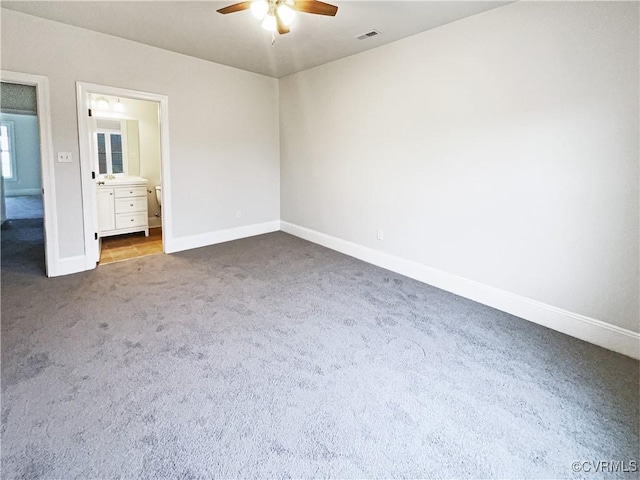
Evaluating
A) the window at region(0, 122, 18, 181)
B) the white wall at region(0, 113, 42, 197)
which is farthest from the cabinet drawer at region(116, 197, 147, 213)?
the window at region(0, 122, 18, 181)

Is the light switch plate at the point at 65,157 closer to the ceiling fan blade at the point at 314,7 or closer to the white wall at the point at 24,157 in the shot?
the ceiling fan blade at the point at 314,7

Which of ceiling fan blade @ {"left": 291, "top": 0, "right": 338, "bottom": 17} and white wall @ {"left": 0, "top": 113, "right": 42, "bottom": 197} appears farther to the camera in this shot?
white wall @ {"left": 0, "top": 113, "right": 42, "bottom": 197}

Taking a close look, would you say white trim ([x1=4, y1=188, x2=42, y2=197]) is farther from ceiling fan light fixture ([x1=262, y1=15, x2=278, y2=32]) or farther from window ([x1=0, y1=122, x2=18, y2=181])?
ceiling fan light fixture ([x1=262, y1=15, x2=278, y2=32])

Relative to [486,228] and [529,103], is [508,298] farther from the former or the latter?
[529,103]

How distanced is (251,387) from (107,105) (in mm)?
5381

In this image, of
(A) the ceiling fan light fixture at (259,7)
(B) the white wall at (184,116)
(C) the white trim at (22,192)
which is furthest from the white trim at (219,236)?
(C) the white trim at (22,192)

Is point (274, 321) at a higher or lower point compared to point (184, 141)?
lower

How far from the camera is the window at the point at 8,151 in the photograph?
9.55 metres

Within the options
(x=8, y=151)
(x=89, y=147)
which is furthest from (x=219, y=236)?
(x=8, y=151)

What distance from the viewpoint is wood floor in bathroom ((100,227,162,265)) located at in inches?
178

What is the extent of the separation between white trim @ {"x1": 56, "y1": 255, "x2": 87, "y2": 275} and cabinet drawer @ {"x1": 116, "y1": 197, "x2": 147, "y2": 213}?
153 centimetres

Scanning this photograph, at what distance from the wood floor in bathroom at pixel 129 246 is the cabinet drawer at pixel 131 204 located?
461 millimetres

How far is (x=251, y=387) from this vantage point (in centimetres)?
204

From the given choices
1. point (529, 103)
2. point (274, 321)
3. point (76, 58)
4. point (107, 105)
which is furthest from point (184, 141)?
point (529, 103)
